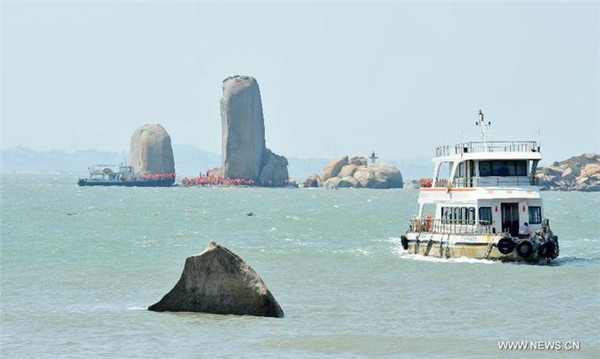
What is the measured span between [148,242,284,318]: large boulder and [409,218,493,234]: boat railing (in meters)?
21.2

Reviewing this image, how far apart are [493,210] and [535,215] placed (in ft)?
6.77

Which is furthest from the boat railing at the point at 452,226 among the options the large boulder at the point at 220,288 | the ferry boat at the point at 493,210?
the large boulder at the point at 220,288

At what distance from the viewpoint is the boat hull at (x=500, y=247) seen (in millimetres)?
49281

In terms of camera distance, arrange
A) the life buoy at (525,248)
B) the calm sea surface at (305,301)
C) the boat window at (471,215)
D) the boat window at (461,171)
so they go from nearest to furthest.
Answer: the calm sea surface at (305,301), the life buoy at (525,248), the boat window at (471,215), the boat window at (461,171)

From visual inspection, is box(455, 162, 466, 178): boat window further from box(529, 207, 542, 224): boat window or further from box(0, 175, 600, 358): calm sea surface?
box(0, 175, 600, 358): calm sea surface

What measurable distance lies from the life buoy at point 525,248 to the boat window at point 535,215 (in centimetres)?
238

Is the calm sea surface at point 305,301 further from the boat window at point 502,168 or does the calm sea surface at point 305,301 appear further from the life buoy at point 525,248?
the boat window at point 502,168

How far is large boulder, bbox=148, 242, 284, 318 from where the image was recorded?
1169 inches

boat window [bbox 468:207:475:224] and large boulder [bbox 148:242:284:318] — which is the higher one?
boat window [bbox 468:207:475:224]

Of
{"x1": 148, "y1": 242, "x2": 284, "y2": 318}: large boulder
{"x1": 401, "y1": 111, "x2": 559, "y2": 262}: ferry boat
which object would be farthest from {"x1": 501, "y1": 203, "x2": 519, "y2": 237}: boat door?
{"x1": 148, "y1": 242, "x2": 284, "y2": 318}: large boulder

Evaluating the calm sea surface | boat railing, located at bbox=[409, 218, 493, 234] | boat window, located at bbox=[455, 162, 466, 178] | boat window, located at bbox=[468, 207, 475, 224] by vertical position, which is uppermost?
boat window, located at bbox=[455, 162, 466, 178]

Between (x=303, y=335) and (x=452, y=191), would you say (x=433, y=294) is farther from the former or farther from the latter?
(x=452, y=191)

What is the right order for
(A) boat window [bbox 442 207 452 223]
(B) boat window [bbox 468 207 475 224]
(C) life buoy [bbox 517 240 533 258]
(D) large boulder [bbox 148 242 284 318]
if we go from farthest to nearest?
1. (A) boat window [bbox 442 207 452 223]
2. (B) boat window [bbox 468 207 475 224]
3. (C) life buoy [bbox 517 240 533 258]
4. (D) large boulder [bbox 148 242 284 318]

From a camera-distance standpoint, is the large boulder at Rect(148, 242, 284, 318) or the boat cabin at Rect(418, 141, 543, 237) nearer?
the large boulder at Rect(148, 242, 284, 318)
